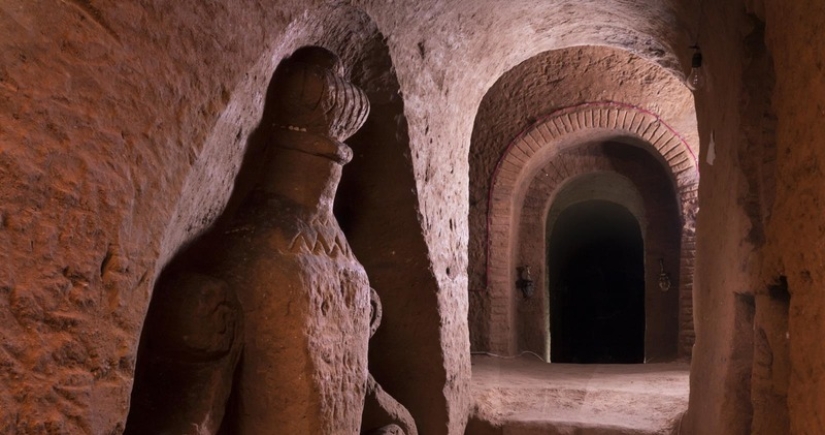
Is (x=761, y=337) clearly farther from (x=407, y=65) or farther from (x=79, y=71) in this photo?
(x=79, y=71)

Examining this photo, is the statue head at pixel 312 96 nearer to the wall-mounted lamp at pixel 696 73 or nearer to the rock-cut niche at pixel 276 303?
the rock-cut niche at pixel 276 303

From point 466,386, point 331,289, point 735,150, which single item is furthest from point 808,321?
point 466,386

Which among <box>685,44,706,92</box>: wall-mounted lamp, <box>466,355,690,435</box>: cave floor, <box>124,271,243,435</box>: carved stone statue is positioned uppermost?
<box>685,44,706,92</box>: wall-mounted lamp

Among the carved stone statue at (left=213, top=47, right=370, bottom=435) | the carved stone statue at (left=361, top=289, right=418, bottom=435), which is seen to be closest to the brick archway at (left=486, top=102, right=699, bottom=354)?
the carved stone statue at (left=361, top=289, right=418, bottom=435)

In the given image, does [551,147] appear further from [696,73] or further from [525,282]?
[696,73]

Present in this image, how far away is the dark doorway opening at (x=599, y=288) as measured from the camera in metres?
10.4

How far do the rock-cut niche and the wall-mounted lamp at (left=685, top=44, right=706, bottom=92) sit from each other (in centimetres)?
137

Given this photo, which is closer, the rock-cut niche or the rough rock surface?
the rough rock surface

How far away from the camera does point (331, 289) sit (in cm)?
238

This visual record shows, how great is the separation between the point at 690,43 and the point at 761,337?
Result: 1.43 meters

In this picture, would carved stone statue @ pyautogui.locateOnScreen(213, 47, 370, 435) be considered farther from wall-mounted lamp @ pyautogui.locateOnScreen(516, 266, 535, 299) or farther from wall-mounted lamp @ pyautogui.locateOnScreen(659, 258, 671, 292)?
wall-mounted lamp @ pyautogui.locateOnScreen(659, 258, 671, 292)

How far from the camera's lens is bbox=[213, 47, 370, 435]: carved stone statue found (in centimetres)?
217

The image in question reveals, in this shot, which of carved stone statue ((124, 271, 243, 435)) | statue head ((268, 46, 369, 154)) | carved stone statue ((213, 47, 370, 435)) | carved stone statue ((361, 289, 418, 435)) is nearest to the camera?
carved stone statue ((124, 271, 243, 435))

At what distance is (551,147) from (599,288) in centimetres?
628
